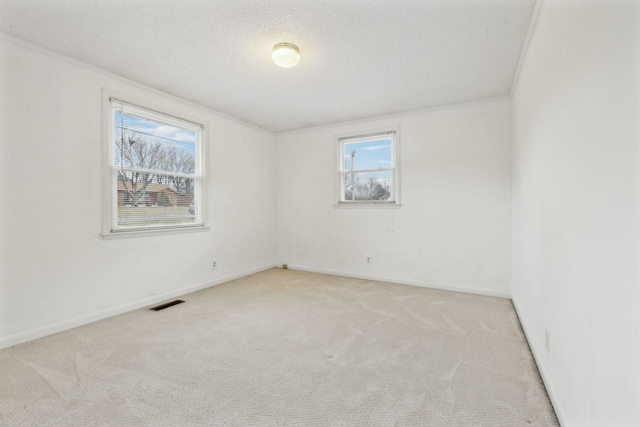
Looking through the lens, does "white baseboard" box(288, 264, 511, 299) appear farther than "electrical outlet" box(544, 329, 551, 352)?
Yes

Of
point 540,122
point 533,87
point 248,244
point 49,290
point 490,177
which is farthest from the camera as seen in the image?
point 248,244

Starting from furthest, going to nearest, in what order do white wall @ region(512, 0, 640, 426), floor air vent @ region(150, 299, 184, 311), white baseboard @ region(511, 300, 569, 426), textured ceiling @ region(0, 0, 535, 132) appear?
floor air vent @ region(150, 299, 184, 311), textured ceiling @ region(0, 0, 535, 132), white baseboard @ region(511, 300, 569, 426), white wall @ region(512, 0, 640, 426)

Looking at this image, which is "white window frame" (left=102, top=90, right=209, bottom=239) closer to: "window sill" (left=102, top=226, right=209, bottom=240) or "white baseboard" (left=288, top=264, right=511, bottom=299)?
"window sill" (left=102, top=226, right=209, bottom=240)

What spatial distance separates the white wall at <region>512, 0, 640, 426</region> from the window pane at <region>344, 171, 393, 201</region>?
2.40 metres

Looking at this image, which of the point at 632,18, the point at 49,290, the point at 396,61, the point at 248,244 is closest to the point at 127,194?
the point at 49,290

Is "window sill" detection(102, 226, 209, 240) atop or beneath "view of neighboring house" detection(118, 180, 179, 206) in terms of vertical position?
beneath

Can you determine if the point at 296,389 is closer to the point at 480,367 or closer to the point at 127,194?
the point at 480,367

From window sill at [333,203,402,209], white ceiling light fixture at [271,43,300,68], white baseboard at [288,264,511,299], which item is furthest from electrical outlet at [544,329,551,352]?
white ceiling light fixture at [271,43,300,68]

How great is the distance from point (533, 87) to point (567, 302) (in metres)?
1.68

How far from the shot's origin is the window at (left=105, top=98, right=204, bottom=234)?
3.18m

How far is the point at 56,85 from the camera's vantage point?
106 inches

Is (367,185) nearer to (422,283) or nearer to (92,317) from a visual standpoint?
(422,283)

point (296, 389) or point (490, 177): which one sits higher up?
point (490, 177)

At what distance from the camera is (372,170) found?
4602 mm
